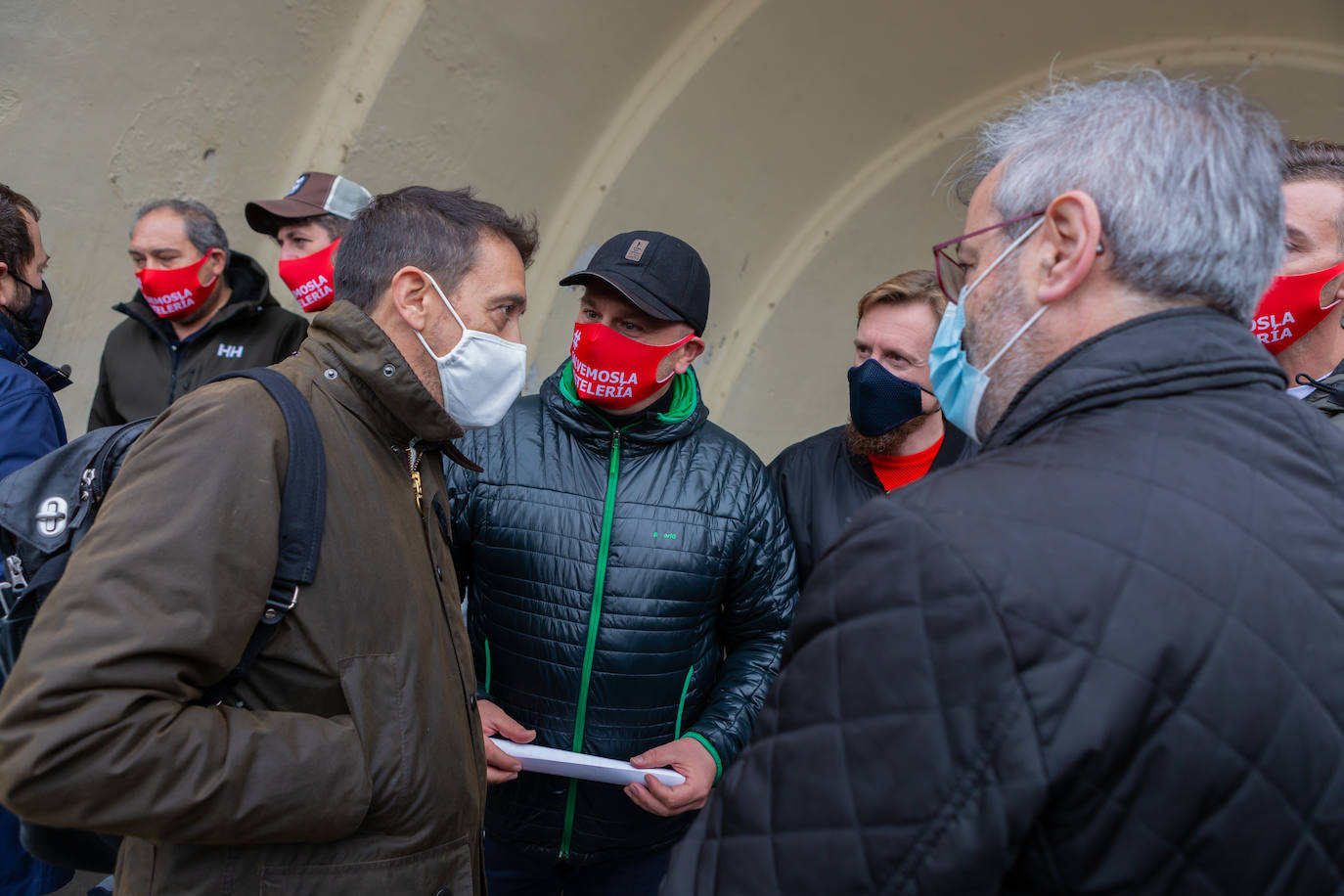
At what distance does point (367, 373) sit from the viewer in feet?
5.41

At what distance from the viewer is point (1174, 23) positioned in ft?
15.3

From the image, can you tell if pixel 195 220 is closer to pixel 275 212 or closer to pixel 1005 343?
pixel 275 212

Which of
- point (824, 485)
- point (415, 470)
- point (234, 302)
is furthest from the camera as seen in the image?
point (234, 302)

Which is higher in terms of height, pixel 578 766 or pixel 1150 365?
pixel 1150 365

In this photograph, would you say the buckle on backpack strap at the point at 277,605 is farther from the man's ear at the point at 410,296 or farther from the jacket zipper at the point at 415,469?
the man's ear at the point at 410,296

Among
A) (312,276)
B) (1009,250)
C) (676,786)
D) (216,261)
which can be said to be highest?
(1009,250)

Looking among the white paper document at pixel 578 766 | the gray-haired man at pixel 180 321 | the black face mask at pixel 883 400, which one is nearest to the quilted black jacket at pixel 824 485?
the black face mask at pixel 883 400

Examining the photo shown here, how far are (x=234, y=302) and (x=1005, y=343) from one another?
361 cm

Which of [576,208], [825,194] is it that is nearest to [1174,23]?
[825,194]

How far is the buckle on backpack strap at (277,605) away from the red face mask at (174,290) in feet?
9.38

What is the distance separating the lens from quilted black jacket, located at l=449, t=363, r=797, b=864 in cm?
226

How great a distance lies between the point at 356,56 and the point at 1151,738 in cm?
428

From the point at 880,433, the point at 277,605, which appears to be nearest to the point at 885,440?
the point at 880,433

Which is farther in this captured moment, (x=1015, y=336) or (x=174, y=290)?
(x=174, y=290)
